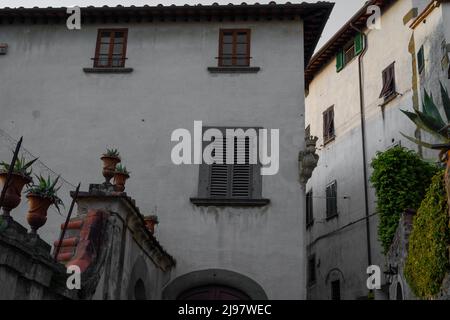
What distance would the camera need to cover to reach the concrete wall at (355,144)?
19375mm

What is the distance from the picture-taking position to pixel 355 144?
21469 millimetres

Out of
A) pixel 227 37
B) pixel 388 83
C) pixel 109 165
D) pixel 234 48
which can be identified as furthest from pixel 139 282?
pixel 388 83

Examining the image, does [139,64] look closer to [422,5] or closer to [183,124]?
[183,124]

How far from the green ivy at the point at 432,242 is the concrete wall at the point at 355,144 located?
704cm

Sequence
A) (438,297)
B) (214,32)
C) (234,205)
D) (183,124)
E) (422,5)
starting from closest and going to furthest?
(438,297) < (234,205) < (183,124) < (214,32) < (422,5)

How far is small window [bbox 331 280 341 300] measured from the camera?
20.8m

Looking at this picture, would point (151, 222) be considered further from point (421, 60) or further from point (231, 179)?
point (421, 60)

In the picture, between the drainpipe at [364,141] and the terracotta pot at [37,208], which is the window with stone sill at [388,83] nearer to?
the drainpipe at [364,141]

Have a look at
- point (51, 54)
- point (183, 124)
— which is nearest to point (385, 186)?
point (183, 124)

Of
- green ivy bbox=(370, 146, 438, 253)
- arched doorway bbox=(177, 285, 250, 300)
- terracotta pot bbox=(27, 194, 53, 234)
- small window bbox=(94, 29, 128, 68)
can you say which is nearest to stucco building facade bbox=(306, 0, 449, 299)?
green ivy bbox=(370, 146, 438, 253)

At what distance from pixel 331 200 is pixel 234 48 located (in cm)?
904

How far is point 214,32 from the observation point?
51.3 feet

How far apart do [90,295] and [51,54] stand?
965 cm
